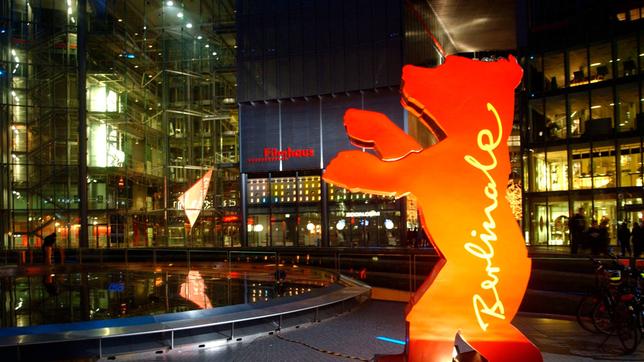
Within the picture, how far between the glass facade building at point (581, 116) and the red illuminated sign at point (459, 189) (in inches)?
990

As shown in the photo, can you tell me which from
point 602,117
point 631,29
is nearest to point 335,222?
point 602,117

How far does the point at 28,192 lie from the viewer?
39.6 metres

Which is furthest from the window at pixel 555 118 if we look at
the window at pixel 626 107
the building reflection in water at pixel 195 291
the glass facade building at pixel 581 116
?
the building reflection in water at pixel 195 291

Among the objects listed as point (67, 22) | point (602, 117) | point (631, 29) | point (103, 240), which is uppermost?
point (67, 22)

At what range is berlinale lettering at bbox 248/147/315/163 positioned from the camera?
1444 inches

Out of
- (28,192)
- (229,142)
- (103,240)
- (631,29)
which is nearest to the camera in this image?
(631,29)

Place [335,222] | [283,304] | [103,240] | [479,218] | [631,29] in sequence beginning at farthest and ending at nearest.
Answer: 1. [103,240]
2. [335,222]
3. [631,29]
4. [283,304]
5. [479,218]

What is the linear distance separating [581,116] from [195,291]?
82.3 feet

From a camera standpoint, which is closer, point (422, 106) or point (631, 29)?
point (422, 106)

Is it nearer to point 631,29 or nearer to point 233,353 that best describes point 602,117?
point 631,29

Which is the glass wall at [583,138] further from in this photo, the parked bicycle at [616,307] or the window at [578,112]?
the parked bicycle at [616,307]

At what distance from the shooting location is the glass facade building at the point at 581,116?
2955cm

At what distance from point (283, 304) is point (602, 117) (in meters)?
25.9

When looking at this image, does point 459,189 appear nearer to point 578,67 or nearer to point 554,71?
point 578,67
